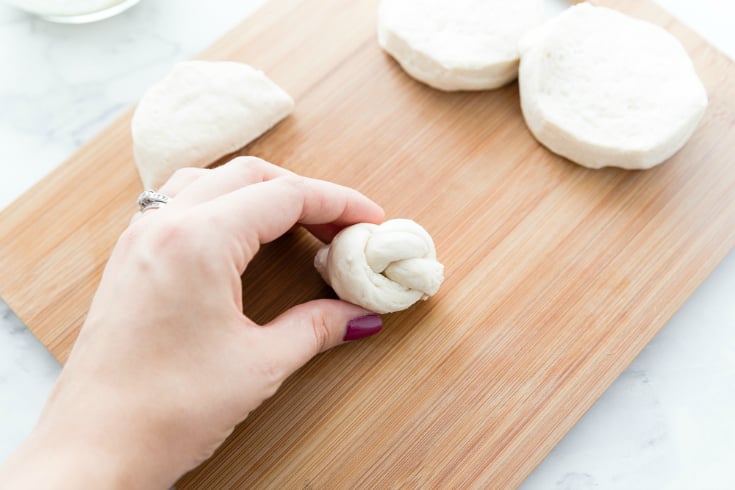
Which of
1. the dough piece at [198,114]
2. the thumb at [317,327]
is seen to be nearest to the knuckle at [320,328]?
the thumb at [317,327]

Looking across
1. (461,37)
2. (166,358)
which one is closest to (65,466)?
(166,358)

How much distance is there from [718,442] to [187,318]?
4.25ft

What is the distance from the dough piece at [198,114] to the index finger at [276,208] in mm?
366

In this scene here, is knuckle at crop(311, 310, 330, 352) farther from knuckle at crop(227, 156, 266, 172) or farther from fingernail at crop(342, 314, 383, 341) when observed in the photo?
knuckle at crop(227, 156, 266, 172)

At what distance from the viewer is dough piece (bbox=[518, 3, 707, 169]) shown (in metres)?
1.67

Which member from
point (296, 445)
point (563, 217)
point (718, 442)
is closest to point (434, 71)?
point (563, 217)

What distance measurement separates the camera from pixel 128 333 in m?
1.23

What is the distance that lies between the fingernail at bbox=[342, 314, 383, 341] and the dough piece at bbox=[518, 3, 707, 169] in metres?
0.64

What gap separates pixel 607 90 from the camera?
67.3 inches

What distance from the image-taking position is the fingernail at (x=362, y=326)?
1553mm

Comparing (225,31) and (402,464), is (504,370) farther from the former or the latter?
(225,31)

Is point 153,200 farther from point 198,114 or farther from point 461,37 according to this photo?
point 461,37

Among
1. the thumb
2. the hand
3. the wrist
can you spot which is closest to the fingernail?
the thumb

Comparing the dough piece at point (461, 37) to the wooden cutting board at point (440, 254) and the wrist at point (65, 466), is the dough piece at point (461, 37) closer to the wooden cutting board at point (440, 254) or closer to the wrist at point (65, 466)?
the wooden cutting board at point (440, 254)
